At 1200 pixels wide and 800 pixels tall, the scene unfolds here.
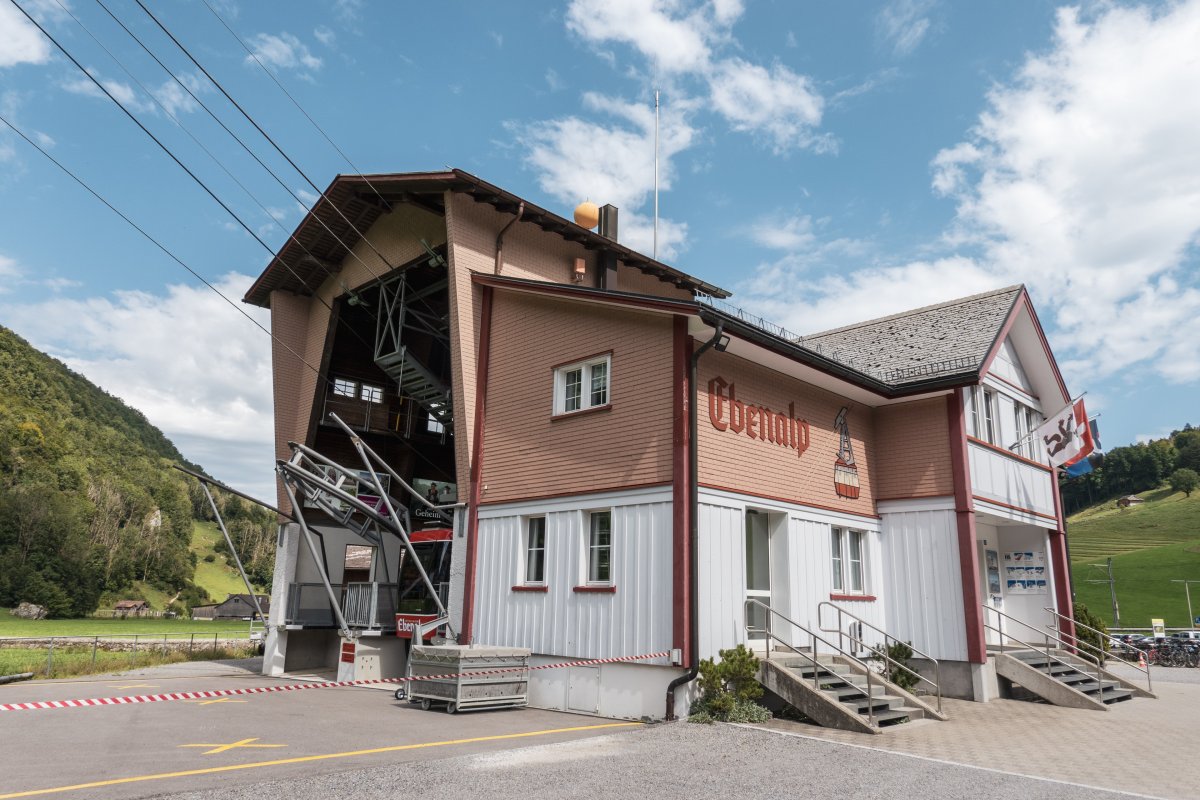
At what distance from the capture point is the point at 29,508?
294 feet

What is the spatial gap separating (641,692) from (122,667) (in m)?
20.1

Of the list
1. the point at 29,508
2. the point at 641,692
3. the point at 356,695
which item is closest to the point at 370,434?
the point at 356,695

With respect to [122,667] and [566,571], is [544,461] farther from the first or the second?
[122,667]

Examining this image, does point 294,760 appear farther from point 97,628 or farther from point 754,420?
point 97,628

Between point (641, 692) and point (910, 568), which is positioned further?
point (910, 568)

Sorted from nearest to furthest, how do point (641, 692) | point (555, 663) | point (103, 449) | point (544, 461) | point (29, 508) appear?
point (641, 692), point (555, 663), point (544, 461), point (29, 508), point (103, 449)

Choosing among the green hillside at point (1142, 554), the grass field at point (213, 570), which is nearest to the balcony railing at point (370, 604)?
the green hillside at point (1142, 554)

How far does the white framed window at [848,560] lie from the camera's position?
51.1 feet

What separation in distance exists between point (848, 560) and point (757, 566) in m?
2.39

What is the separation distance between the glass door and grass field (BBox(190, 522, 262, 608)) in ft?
360

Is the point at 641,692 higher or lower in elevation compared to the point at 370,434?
lower

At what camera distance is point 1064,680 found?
15336 mm

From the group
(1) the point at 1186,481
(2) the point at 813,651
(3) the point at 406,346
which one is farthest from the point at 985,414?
(1) the point at 1186,481

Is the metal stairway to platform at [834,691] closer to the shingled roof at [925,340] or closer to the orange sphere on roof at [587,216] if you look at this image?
the shingled roof at [925,340]
